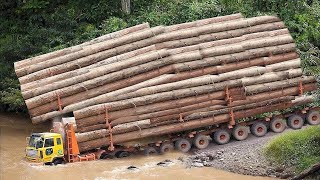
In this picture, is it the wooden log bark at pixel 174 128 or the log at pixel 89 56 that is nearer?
the wooden log bark at pixel 174 128

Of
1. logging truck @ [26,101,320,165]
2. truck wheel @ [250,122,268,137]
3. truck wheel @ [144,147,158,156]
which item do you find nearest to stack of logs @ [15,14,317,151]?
logging truck @ [26,101,320,165]

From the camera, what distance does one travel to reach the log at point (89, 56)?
2811 cm

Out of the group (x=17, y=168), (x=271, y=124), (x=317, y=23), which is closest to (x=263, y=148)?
(x=271, y=124)

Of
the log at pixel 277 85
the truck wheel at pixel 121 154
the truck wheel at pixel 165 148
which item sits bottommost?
the truck wheel at pixel 121 154

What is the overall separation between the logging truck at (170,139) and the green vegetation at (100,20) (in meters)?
4.62

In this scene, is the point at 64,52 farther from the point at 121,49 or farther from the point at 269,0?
the point at 269,0

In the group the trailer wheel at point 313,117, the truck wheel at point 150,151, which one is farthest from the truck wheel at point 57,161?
the trailer wheel at point 313,117

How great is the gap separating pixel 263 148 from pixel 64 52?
10364mm

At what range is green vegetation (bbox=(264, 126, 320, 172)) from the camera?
74.4ft

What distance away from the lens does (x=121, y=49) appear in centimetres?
2872

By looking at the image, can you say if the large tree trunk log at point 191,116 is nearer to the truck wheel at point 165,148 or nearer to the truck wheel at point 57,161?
the truck wheel at point 165,148

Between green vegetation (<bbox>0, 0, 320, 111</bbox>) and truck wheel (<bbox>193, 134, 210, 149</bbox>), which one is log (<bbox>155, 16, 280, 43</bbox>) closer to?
green vegetation (<bbox>0, 0, 320, 111</bbox>)

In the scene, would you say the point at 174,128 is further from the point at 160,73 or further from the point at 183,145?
the point at 160,73

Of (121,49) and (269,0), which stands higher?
(269,0)
